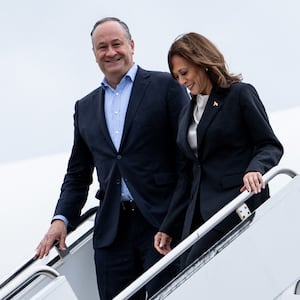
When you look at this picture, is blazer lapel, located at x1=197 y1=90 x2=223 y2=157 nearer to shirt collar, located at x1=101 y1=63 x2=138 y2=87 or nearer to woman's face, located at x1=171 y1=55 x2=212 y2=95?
woman's face, located at x1=171 y1=55 x2=212 y2=95

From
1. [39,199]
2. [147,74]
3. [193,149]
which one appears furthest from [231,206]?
[39,199]

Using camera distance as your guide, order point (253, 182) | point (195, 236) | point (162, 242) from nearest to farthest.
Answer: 1. point (195, 236)
2. point (253, 182)
3. point (162, 242)

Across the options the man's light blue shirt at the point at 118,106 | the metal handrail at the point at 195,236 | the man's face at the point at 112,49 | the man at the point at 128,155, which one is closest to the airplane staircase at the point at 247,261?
the metal handrail at the point at 195,236

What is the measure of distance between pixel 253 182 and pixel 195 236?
37cm

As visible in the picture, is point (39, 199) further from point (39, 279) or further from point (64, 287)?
point (64, 287)

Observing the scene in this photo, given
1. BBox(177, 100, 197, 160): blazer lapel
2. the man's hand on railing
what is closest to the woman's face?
BBox(177, 100, 197, 160): blazer lapel

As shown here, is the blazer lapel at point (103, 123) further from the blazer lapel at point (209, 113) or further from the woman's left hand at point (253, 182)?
the woman's left hand at point (253, 182)

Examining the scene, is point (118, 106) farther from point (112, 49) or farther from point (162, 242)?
point (162, 242)

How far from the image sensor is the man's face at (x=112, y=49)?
4.49 m

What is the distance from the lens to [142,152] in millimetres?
4465

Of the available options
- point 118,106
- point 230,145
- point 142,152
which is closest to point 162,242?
point 142,152

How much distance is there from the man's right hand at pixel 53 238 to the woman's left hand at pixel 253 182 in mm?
1307

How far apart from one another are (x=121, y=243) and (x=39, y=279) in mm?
463

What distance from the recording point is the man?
446 cm
